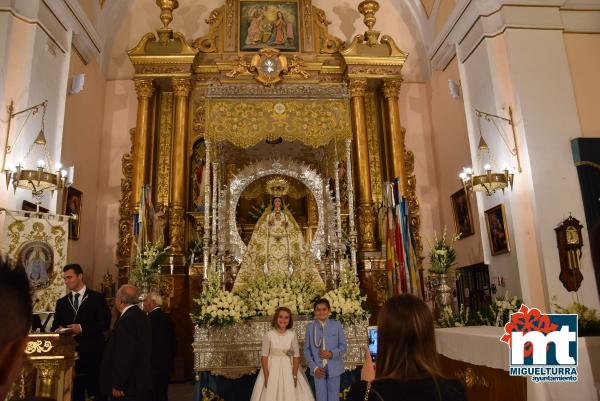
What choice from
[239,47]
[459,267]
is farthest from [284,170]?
[459,267]

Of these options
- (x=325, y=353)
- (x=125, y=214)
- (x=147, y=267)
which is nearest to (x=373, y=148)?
(x=147, y=267)

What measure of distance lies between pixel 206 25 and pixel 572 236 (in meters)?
10.4

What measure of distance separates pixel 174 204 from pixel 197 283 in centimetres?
198

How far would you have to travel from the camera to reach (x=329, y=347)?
6.14m

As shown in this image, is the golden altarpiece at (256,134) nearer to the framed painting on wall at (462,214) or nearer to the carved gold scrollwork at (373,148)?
the carved gold scrollwork at (373,148)

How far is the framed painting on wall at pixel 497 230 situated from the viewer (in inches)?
340

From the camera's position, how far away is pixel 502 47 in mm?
9148

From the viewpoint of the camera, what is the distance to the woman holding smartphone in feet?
6.15

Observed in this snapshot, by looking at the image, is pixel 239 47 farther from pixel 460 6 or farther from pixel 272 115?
pixel 460 6

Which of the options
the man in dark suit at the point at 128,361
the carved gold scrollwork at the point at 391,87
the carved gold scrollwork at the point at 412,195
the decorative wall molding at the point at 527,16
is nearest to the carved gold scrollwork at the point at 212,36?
the carved gold scrollwork at the point at 391,87

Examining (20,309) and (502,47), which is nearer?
(20,309)

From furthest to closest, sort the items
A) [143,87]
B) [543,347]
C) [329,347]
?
[143,87] < [329,347] < [543,347]

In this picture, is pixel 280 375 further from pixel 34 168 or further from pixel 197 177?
pixel 197 177

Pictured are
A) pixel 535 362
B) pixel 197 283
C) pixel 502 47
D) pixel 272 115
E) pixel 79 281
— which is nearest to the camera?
pixel 535 362
